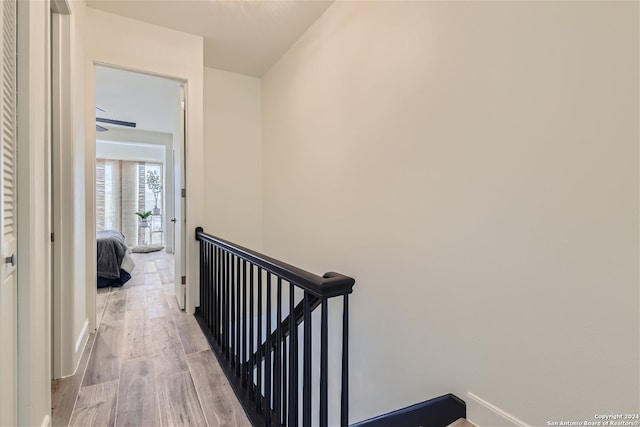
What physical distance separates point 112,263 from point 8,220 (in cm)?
315

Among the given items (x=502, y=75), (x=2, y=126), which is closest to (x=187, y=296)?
(x=2, y=126)

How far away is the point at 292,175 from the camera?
112 inches

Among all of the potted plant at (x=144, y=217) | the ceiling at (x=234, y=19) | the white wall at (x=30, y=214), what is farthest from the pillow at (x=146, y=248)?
the white wall at (x=30, y=214)

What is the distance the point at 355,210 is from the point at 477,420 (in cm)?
123

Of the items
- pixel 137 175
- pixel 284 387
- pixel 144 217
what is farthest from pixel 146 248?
pixel 284 387

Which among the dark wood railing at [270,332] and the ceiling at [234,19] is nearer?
the dark wood railing at [270,332]

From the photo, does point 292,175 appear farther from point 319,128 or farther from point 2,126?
point 2,126

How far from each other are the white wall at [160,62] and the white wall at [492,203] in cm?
137

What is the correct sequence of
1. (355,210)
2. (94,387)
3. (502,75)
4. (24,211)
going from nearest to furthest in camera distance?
(24,211)
(502,75)
(94,387)
(355,210)

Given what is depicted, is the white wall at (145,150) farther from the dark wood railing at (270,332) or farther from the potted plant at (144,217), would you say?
the dark wood railing at (270,332)

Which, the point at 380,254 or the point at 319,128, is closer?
the point at 380,254

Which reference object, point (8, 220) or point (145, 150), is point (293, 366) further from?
point (145, 150)

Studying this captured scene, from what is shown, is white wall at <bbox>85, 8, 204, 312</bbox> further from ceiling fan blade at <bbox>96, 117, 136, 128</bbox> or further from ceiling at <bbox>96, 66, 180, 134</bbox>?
ceiling fan blade at <bbox>96, 117, 136, 128</bbox>

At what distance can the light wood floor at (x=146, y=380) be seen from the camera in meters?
1.50
